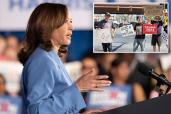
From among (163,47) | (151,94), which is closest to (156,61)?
(151,94)

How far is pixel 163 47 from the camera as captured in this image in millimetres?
2412

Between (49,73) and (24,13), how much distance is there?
1855 mm

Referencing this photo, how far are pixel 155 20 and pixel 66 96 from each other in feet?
3.31

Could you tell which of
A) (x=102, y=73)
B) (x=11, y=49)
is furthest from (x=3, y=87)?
(x=102, y=73)

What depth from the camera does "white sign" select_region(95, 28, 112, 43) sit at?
220 centimetres

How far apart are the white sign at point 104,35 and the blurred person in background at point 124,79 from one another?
1049mm

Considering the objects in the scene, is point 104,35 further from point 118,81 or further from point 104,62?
point 118,81

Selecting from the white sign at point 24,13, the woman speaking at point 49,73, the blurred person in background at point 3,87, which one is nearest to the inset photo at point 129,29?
the white sign at point 24,13

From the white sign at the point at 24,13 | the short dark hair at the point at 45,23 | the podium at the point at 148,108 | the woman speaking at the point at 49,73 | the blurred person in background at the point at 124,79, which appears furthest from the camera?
the blurred person in background at the point at 124,79

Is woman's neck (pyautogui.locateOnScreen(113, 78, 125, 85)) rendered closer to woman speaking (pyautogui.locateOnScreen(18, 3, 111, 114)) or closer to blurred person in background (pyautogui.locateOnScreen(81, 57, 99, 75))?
blurred person in background (pyautogui.locateOnScreen(81, 57, 99, 75))

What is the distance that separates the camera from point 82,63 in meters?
3.25

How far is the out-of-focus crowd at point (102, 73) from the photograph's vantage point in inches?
126

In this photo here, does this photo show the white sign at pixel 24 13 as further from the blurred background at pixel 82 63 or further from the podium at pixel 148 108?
the podium at pixel 148 108

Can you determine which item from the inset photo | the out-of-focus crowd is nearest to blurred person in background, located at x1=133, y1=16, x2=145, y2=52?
the inset photo
